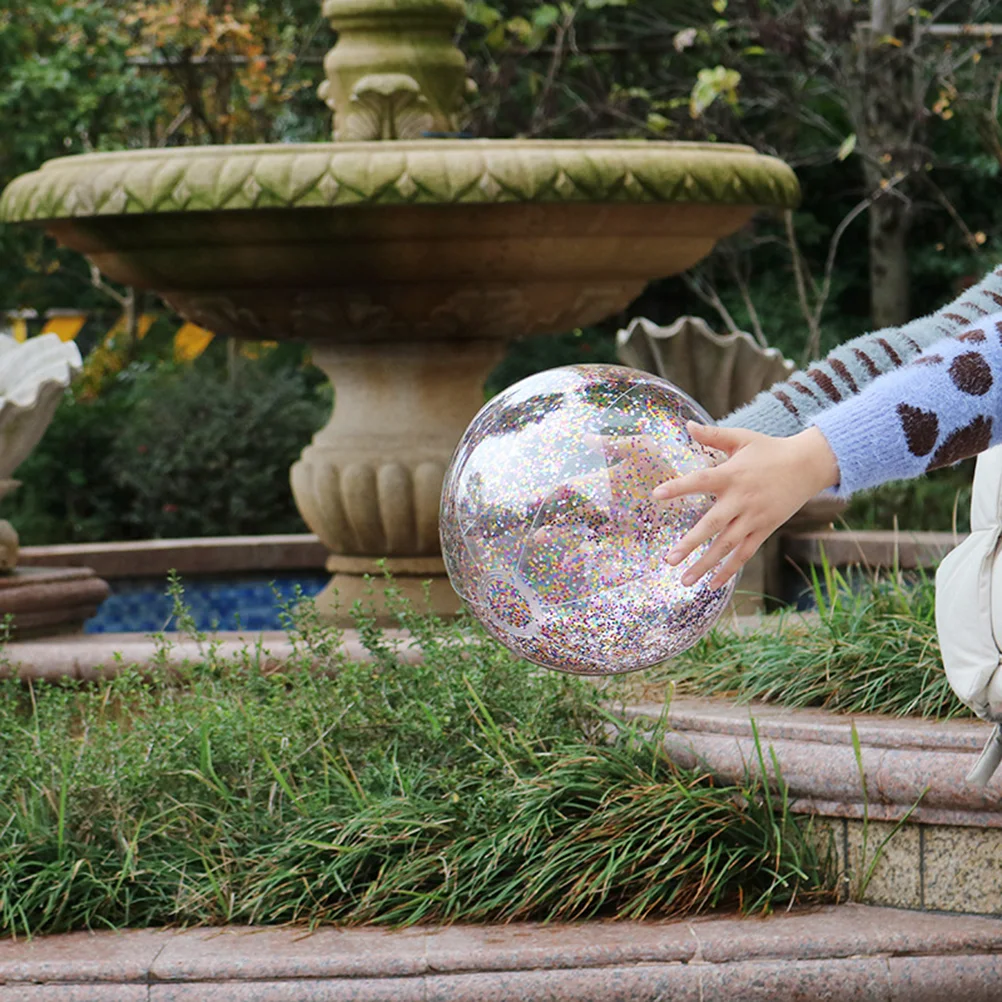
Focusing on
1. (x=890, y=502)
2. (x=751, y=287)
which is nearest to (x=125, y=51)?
(x=751, y=287)

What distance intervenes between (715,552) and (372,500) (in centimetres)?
419

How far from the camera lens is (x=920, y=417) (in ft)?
6.03

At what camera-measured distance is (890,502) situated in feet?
28.0

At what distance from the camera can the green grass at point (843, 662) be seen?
3.77 meters

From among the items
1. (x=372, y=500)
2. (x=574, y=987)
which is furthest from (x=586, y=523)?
(x=372, y=500)

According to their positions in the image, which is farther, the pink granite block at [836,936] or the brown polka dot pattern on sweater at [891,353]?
the pink granite block at [836,936]

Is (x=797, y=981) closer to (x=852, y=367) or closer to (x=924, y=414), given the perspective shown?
(x=852, y=367)

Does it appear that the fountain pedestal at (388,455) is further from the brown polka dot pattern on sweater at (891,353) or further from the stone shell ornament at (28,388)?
the brown polka dot pattern on sweater at (891,353)

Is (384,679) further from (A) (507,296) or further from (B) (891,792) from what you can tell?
(A) (507,296)

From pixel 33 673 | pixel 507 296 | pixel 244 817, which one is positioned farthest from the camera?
pixel 507 296

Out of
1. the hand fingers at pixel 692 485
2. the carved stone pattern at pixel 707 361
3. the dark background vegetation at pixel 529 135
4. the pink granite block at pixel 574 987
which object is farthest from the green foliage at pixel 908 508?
Answer: the hand fingers at pixel 692 485

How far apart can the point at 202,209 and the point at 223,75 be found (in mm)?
9174

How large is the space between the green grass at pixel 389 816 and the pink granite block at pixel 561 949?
11 cm

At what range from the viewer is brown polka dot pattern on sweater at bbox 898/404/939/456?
1.83 metres
